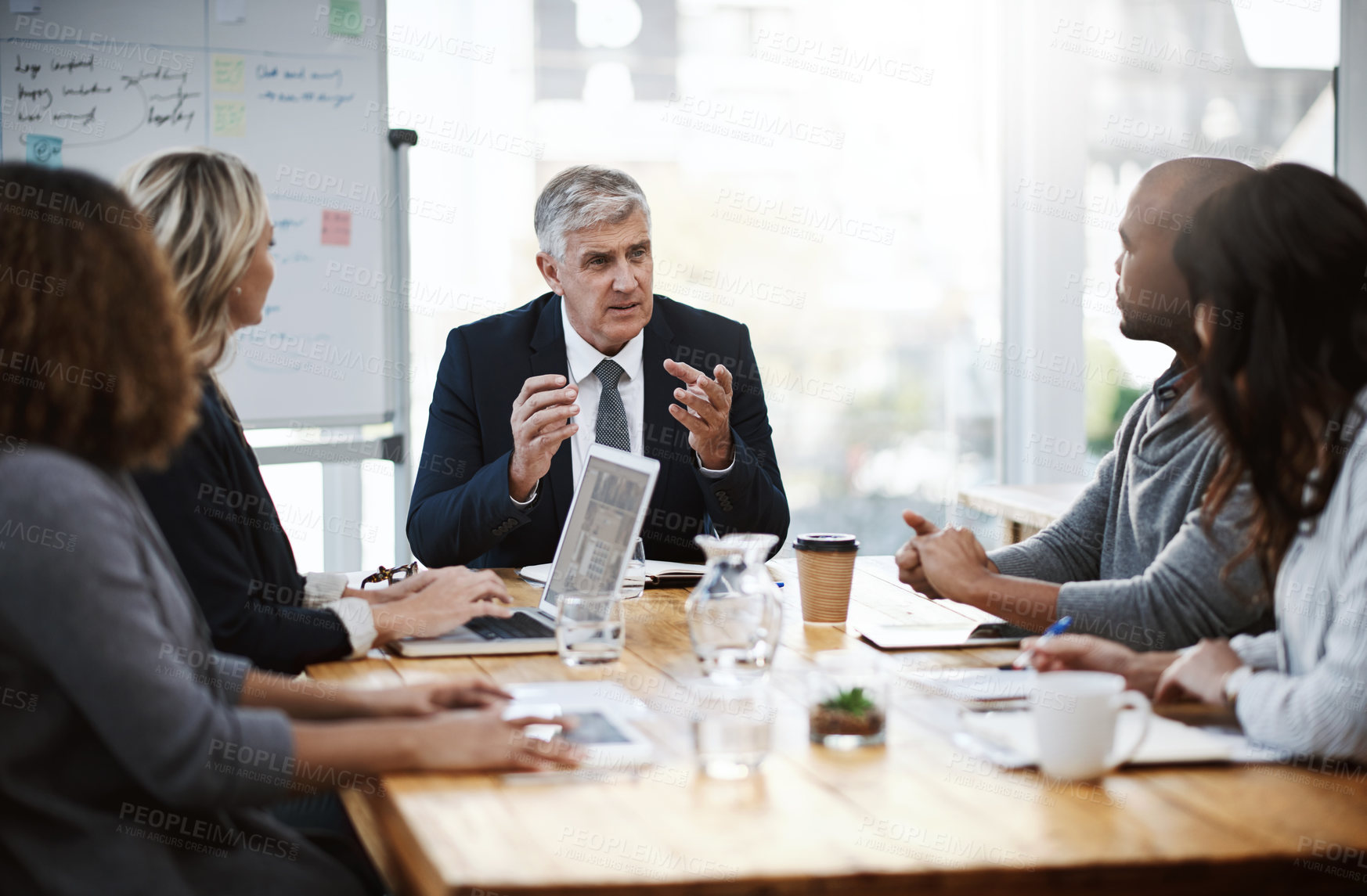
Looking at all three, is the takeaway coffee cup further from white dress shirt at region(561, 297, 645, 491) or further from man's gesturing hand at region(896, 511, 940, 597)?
white dress shirt at region(561, 297, 645, 491)

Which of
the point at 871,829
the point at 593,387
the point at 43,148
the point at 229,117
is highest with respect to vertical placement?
the point at 229,117

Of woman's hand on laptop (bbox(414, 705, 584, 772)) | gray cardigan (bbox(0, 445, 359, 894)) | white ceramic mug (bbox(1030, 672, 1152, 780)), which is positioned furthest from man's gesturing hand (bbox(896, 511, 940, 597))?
gray cardigan (bbox(0, 445, 359, 894))

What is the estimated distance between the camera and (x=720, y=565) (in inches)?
59.7

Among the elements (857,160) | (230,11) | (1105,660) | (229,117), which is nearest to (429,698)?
(1105,660)

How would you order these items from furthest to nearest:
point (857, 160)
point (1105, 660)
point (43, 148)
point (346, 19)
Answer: point (857, 160) → point (346, 19) → point (43, 148) → point (1105, 660)

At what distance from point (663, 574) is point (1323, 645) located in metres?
1.11

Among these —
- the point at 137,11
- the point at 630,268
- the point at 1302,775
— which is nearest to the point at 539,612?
the point at 630,268

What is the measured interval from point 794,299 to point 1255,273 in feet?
9.64

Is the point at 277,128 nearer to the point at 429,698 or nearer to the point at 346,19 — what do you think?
the point at 346,19

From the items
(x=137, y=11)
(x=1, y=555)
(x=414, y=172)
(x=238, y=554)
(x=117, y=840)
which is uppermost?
(x=137, y=11)

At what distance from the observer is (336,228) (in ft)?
10.8

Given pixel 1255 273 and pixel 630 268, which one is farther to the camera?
pixel 630 268

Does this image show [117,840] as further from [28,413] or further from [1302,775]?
[1302,775]

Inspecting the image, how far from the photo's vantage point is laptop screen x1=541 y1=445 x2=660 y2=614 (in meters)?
1.72
